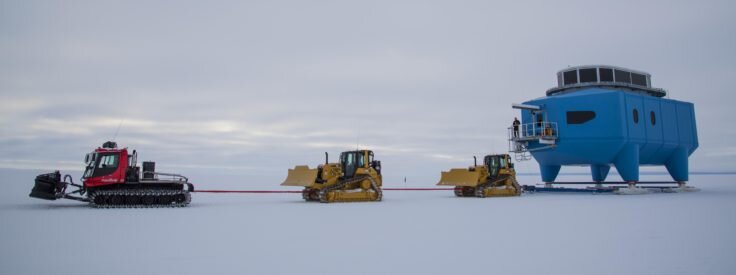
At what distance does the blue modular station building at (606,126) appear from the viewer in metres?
25.0

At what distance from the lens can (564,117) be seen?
2581cm

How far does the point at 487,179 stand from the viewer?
80.2ft

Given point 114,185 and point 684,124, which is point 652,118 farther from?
point 114,185

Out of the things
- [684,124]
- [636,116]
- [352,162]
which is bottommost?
[352,162]

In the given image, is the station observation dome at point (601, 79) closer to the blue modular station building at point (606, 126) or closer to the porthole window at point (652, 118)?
the blue modular station building at point (606, 126)

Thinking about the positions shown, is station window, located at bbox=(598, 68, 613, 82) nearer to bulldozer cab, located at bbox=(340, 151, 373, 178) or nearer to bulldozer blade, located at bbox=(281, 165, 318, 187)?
bulldozer cab, located at bbox=(340, 151, 373, 178)

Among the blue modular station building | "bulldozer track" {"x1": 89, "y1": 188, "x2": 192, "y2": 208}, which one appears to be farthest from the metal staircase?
"bulldozer track" {"x1": 89, "y1": 188, "x2": 192, "y2": 208}

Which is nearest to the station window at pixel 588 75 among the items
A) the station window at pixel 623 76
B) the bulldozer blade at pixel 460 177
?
the station window at pixel 623 76

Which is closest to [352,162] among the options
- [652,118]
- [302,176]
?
[302,176]

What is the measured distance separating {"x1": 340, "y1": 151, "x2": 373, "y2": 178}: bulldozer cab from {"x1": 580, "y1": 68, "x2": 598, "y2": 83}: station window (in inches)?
689

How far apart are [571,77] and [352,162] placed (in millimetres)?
18373

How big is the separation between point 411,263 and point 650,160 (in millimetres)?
29468

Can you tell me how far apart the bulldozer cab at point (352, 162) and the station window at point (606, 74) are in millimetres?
18333

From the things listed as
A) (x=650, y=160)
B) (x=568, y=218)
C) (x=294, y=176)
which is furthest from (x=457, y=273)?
(x=650, y=160)
